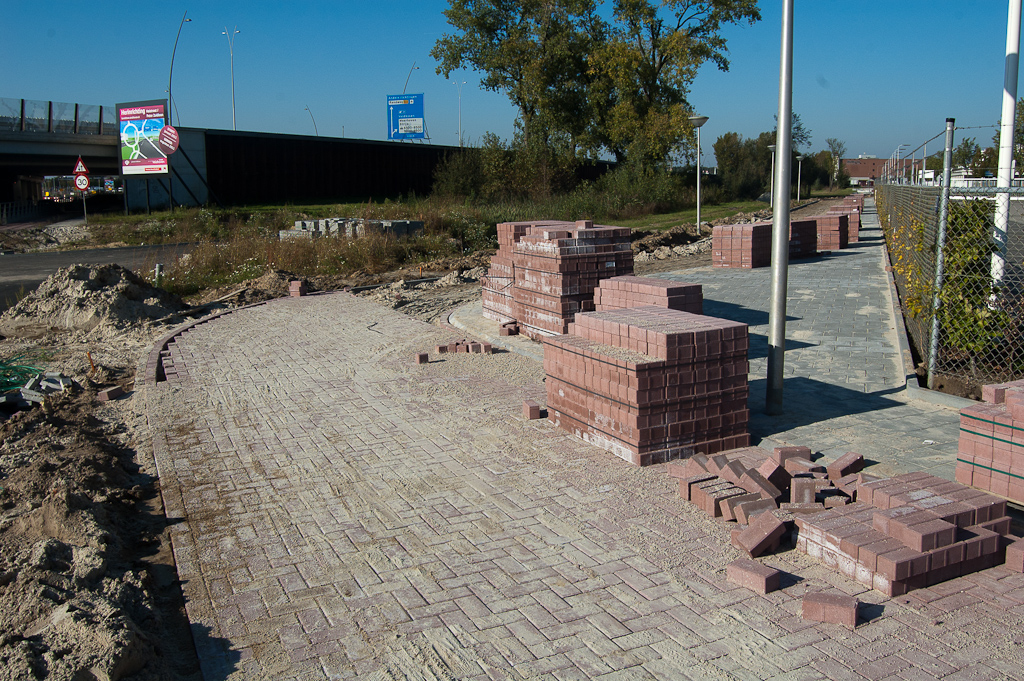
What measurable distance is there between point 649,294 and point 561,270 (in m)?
1.83

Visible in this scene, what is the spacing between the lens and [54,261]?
26.2m

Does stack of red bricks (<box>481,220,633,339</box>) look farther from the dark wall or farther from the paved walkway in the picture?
the dark wall

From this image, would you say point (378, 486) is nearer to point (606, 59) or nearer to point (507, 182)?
point (507, 182)

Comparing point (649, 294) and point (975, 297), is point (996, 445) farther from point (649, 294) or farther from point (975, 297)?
point (649, 294)

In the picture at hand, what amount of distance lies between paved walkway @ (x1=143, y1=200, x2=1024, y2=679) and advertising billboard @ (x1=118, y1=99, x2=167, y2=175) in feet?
104

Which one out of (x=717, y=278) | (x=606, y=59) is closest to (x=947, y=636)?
(x=717, y=278)

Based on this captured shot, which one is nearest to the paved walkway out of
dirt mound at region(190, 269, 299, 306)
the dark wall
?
dirt mound at region(190, 269, 299, 306)

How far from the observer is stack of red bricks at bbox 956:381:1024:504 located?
5.27 m

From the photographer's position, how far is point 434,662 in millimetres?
3869

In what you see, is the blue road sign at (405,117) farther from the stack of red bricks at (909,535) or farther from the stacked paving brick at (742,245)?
the stack of red bricks at (909,535)

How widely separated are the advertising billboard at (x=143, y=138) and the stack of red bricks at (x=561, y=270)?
104 ft

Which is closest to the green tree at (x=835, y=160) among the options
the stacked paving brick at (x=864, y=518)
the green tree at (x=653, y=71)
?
the green tree at (x=653, y=71)

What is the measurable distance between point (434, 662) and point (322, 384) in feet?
21.1

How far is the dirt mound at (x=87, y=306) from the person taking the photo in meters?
14.1
